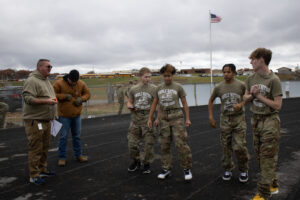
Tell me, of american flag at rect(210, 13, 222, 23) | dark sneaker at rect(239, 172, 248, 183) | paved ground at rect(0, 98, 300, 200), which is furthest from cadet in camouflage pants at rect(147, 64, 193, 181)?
american flag at rect(210, 13, 222, 23)

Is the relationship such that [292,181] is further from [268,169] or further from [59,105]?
[59,105]

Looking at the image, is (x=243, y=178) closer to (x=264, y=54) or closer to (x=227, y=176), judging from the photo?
(x=227, y=176)

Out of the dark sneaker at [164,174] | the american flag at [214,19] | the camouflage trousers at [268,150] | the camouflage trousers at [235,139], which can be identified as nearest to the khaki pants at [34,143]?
the dark sneaker at [164,174]

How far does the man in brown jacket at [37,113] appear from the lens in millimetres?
4609

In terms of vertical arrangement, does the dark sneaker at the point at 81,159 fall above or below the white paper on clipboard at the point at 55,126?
below

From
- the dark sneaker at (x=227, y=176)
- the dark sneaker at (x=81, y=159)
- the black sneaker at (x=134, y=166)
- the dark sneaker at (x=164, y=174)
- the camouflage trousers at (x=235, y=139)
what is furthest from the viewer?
Result: the dark sneaker at (x=81, y=159)

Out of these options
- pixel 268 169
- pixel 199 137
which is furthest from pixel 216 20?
pixel 268 169

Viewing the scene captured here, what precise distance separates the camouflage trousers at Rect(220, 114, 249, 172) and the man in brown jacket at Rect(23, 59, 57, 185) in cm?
301

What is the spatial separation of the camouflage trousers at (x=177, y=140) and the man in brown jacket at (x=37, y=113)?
6.59 ft

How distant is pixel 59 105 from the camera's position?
5703 millimetres

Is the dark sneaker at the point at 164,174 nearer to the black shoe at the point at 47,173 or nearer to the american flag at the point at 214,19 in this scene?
the black shoe at the point at 47,173

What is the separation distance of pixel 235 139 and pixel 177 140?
3.20 feet

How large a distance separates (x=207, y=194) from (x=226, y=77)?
1.94 metres

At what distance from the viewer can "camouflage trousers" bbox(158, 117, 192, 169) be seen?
4.65 m
